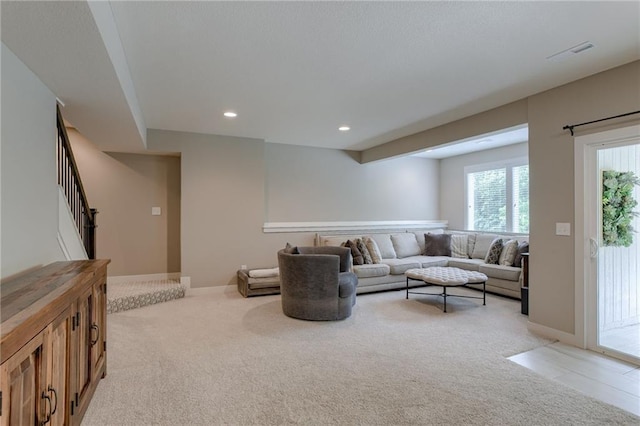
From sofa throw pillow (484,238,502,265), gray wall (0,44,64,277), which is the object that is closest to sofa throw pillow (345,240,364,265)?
sofa throw pillow (484,238,502,265)

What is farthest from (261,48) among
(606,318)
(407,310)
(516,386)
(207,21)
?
(606,318)

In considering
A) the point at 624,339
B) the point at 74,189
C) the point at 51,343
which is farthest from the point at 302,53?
the point at 624,339

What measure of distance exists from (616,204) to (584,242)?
474 mm

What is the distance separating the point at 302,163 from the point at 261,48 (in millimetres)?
3766

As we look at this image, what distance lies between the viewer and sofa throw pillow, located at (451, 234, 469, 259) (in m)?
6.30

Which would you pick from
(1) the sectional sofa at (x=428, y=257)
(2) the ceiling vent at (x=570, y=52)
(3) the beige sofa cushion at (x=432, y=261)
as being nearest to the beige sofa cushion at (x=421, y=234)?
(1) the sectional sofa at (x=428, y=257)

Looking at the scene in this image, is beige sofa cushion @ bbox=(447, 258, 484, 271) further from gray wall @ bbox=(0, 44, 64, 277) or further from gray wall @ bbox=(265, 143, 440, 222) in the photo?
gray wall @ bbox=(0, 44, 64, 277)

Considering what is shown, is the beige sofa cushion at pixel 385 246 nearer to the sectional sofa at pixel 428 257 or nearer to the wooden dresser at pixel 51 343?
the sectional sofa at pixel 428 257

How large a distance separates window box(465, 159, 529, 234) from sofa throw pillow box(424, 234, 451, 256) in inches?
34.7

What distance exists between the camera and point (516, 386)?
8.04ft

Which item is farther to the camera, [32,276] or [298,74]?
[298,74]

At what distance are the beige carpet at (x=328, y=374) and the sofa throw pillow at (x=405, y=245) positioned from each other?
2.21m

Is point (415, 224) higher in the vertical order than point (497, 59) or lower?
lower

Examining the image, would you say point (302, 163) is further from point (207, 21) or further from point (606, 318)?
point (606, 318)
